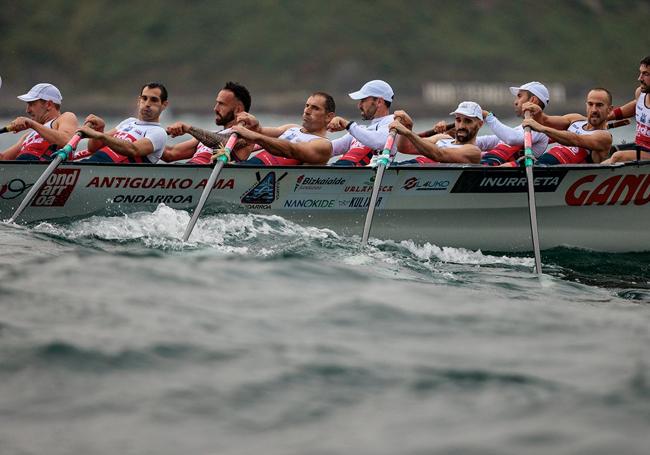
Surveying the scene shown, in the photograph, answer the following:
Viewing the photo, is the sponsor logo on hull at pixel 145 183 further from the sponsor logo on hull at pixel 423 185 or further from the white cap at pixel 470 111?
the white cap at pixel 470 111

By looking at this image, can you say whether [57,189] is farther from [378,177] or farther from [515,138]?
[515,138]

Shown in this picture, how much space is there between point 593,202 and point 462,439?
8.65 metres

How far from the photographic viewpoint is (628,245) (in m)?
14.2

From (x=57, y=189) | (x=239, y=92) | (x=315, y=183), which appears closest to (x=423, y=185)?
(x=315, y=183)

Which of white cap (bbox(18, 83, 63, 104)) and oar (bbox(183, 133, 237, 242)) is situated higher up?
white cap (bbox(18, 83, 63, 104))

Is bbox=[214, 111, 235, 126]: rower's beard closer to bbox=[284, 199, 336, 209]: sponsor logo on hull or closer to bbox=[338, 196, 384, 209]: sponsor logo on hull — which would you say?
bbox=[284, 199, 336, 209]: sponsor logo on hull

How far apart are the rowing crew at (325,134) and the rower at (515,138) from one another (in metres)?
0.01

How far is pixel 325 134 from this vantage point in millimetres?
14297

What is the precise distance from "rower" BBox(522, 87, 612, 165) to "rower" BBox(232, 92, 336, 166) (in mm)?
2439

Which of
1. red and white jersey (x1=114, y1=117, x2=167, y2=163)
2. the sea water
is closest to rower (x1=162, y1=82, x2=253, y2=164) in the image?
red and white jersey (x1=114, y1=117, x2=167, y2=163)

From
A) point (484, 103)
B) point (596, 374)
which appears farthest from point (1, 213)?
point (484, 103)

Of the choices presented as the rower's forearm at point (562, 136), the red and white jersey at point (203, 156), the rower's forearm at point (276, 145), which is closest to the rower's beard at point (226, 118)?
the red and white jersey at point (203, 156)

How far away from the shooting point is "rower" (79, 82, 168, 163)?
44.8ft

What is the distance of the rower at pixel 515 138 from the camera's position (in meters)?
14.2
